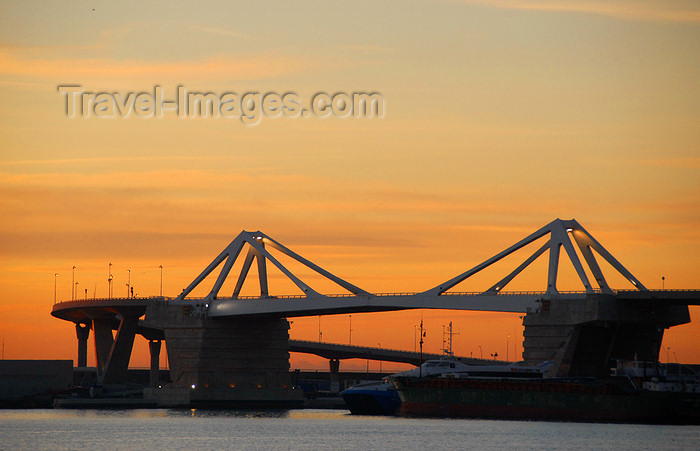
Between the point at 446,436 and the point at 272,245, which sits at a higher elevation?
the point at 272,245

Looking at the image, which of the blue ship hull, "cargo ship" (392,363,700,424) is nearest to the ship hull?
"cargo ship" (392,363,700,424)

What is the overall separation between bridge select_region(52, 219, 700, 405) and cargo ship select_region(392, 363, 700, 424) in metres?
5.59

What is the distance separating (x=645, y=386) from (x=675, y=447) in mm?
22938

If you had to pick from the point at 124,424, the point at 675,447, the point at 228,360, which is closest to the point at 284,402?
the point at 228,360

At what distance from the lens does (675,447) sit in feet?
340

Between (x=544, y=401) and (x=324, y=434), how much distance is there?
2422 cm

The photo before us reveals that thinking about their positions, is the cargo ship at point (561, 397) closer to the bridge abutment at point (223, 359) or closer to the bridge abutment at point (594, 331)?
the bridge abutment at point (594, 331)

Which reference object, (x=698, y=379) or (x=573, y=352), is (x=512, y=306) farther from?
(x=698, y=379)

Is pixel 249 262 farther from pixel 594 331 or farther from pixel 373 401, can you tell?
pixel 594 331

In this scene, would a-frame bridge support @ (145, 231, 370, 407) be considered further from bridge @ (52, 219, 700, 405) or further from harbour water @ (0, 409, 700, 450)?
harbour water @ (0, 409, 700, 450)

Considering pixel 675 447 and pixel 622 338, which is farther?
pixel 622 338

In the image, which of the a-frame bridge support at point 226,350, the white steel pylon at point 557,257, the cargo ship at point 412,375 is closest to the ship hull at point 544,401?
the cargo ship at point 412,375

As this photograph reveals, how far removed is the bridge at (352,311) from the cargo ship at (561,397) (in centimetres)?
559

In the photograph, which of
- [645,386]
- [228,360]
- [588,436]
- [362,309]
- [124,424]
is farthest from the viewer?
[228,360]
